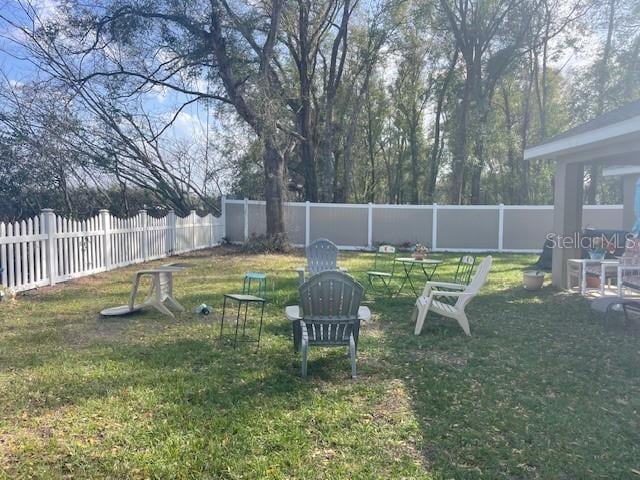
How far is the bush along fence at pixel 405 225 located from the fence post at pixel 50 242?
27.3 feet

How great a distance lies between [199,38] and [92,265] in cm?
709

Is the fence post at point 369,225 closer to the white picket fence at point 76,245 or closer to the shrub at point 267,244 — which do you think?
the shrub at point 267,244

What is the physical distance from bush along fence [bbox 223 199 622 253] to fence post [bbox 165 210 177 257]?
11.3 feet

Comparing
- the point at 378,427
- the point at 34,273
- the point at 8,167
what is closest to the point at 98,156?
the point at 8,167

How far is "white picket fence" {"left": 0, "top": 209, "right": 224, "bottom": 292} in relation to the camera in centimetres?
696

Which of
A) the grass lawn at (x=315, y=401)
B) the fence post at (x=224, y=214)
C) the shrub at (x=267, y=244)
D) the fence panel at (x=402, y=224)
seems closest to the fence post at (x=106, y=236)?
the grass lawn at (x=315, y=401)

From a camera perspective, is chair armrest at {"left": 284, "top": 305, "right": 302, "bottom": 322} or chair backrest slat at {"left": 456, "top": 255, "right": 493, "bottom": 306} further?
chair backrest slat at {"left": 456, "top": 255, "right": 493, "bottom": 306}

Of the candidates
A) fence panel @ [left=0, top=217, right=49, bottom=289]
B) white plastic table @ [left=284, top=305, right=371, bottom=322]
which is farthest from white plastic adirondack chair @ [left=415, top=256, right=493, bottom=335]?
fence panel @ [left=0, top=217, right=49, bottom=289]

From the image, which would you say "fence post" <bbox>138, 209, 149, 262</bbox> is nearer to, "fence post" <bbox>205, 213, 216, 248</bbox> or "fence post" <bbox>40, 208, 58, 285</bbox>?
"fence post" <bbox>40, 208, 58, 285</bbox>

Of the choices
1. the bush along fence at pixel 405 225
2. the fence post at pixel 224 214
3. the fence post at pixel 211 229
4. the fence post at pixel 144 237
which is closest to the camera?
the fence post at pixel 144 237

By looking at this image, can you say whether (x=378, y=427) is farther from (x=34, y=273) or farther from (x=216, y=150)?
(x=216, y=150)

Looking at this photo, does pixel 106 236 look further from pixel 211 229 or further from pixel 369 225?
pixel 369 225

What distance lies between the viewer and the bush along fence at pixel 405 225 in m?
15.8

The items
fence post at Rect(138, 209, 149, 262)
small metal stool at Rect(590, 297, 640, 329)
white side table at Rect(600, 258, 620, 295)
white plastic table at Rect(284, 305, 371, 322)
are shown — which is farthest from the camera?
fence post at Rect(138, 209, 149, 262)
